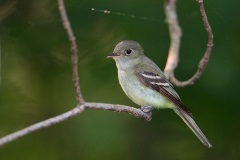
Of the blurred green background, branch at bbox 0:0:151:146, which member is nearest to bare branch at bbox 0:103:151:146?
branch at bbox 0:0:151:146

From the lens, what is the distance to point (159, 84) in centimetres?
346

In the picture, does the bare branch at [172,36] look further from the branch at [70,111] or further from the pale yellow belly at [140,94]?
the branch at [70,111]

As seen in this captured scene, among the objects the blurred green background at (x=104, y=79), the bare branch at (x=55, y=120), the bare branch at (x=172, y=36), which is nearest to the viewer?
the bare branch at (x=55, y=120)

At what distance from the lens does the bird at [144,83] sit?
341 centimetres

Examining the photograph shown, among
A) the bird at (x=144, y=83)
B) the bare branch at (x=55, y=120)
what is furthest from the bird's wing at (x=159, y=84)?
the bare branch at (x=55, y=120)

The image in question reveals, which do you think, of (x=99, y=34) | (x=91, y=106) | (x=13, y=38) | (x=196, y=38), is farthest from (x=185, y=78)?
(x=91, y=106)

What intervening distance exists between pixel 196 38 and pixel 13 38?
122cm

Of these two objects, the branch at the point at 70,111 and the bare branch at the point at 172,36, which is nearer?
the branch at the point at 70,111

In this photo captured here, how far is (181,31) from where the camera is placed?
12.5ft

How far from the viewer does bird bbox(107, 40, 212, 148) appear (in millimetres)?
3414

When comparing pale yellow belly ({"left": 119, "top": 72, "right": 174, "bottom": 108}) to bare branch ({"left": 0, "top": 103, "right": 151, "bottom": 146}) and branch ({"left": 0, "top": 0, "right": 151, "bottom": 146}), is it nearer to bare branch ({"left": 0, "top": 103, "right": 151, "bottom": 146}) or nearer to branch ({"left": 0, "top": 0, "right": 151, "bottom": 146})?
bare branch ({"left": 0, "top": 103, "right": 151, "bottom": 146})

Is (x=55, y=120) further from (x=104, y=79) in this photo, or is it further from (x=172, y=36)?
(x=104, y=79)

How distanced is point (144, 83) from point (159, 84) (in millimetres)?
102

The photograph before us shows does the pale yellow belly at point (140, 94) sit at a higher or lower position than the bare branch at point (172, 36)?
lower
